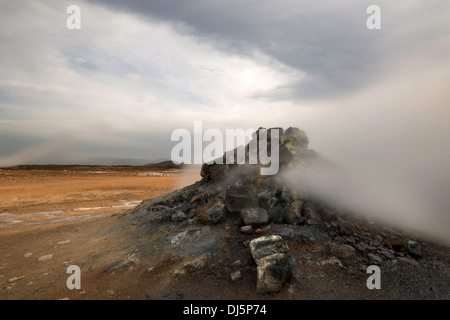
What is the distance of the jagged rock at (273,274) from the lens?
226 inches

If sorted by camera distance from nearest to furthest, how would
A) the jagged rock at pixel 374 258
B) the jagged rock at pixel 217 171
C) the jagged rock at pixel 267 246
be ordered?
the jagged rock at pixel 267 246 → the jagged rock at pixel 374 258 → the jagged rock at pixel 217 171

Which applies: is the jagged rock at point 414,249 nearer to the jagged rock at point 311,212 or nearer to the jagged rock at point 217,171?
the jagged rock at point 311,212

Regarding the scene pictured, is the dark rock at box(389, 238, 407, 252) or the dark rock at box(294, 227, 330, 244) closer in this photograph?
the dark rock at box(389, 238, 407, 252)

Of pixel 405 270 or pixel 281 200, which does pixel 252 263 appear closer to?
pixel 281 200

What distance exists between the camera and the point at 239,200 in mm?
8820

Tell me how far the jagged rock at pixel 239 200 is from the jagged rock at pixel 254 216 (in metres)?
0.26

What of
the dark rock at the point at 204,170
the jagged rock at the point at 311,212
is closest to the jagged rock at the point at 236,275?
the jagged rock at the point at 311,212

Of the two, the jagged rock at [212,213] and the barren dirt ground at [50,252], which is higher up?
Answer: the jagged rock at [212,213]

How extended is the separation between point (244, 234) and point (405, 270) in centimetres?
442

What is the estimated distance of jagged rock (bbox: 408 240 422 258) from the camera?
6.80m

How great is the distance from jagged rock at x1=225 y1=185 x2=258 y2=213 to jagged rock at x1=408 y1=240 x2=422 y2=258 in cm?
470

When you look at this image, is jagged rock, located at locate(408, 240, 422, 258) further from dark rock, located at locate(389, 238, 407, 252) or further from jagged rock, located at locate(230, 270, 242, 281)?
jagged rock, located at locate(230, 270, 242, 281)

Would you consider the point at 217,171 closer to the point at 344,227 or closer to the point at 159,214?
the point at 159,214

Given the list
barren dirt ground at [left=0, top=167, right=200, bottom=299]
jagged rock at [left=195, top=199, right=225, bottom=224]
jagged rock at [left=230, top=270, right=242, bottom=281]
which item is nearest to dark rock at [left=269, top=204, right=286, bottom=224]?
jagged rock at [left=195, top=199, right=225, bottom=224]
